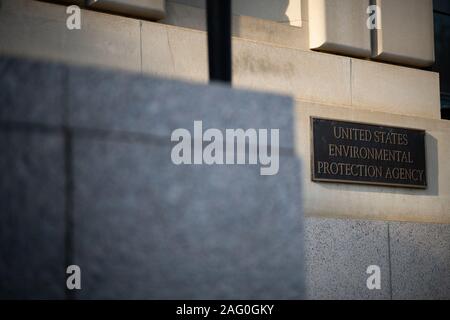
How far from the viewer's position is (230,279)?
6.92 meters

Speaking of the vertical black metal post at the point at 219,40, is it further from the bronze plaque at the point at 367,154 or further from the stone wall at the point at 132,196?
the bronze plaque at the point at 367,154

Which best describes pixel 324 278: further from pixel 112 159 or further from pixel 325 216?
pixel 112 159

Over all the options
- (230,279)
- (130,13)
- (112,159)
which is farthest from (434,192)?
(112,159)

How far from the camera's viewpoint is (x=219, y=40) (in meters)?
6.95

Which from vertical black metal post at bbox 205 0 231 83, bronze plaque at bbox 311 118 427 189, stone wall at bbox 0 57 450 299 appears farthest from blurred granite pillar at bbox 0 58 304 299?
bronze plaque at bbox 311 118 427 189

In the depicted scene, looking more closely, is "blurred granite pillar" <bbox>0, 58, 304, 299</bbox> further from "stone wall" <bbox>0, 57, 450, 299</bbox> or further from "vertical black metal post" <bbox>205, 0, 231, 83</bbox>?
"vertical black metal post" <bbox>205, 0, 231, 83</bbox>

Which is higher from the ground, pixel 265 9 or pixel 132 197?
pixel 265 9

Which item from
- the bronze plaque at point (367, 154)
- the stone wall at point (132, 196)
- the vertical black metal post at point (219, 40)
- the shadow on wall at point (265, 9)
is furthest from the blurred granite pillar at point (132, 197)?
the shadow on wall at point (265, 9)

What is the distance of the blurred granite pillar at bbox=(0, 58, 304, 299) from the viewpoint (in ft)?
20.3

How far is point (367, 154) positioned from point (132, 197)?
564cm

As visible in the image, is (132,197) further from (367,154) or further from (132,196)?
(367,154)

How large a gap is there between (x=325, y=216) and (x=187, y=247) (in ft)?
14.9

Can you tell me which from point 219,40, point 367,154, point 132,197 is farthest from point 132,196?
point 367,154

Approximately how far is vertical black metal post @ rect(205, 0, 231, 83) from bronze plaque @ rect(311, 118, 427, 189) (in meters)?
4.14
